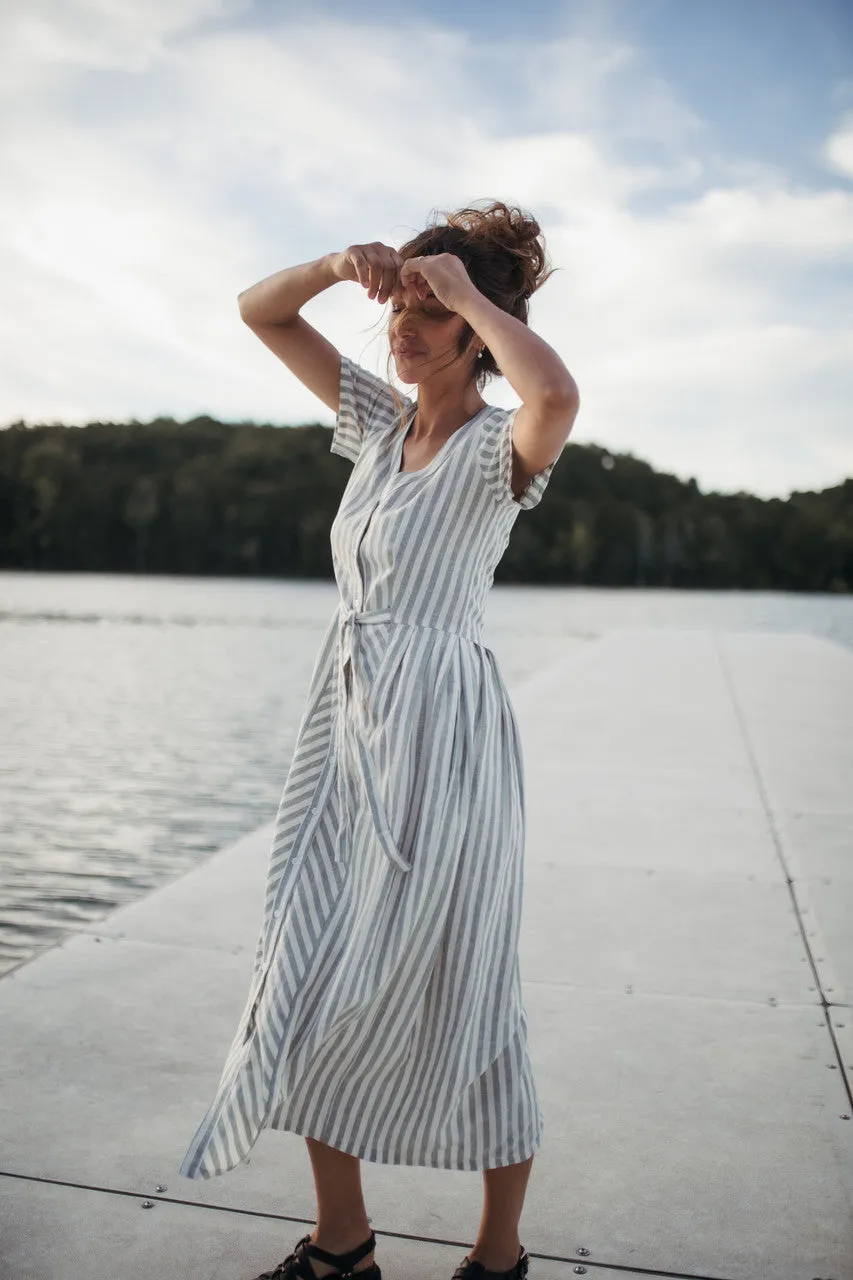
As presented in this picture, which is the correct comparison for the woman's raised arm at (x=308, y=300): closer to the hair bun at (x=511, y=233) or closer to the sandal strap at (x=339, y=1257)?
the hair bun at (x=511, y=233)

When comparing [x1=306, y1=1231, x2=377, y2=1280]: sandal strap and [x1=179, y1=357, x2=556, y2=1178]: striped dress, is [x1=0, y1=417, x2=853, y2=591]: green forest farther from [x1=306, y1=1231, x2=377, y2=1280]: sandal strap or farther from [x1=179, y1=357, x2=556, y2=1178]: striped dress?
[x1=306, y1=1231, x2=377, y2=1280]: sandal strap

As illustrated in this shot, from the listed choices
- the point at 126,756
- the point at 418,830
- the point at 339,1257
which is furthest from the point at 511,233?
the point at 126,756

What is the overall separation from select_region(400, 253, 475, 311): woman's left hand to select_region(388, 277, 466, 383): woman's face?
66mm

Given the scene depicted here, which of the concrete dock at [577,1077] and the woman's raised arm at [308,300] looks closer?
the woman's raised arm at [308,300]

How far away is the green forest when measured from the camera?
3430 inches

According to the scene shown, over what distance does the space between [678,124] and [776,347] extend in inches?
809

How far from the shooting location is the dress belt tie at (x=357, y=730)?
1807 millimetres

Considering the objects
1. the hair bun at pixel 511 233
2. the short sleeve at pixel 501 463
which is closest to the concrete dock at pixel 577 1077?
the short sleeve at pixel 501 463

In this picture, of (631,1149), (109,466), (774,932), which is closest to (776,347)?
(774,932)

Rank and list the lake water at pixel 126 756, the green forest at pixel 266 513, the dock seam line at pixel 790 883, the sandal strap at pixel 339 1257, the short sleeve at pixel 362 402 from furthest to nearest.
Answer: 1. the green forest at pixel 266 513
2. the lake water at pixel 126 756
3. the dock seam line at pixel 790 883
4. the short sleeve at pixel 362 402
5. the sandal strap at pixel 339 1257

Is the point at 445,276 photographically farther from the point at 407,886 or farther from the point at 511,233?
the point at 407,886

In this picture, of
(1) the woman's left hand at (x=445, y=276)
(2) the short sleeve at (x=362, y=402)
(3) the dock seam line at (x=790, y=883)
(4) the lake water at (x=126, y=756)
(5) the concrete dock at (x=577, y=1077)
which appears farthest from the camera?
(4) the lake water at (x=126, y=756)

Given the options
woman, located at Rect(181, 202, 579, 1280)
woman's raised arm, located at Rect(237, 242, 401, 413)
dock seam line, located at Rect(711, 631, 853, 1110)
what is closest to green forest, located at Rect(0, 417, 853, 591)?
dock seam line, located at Rect(711, 631, 853, 1110)

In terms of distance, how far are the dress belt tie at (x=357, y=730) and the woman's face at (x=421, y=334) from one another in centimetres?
39
